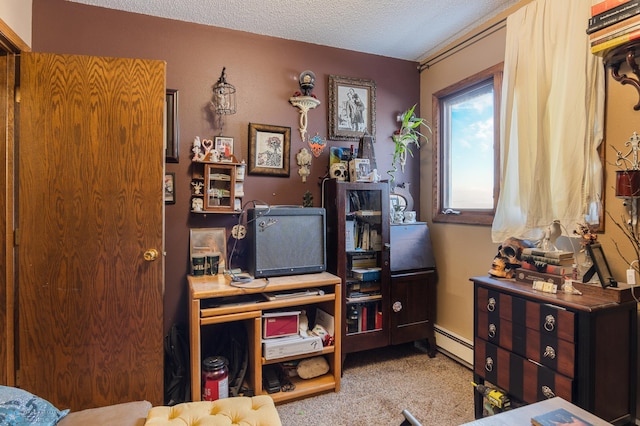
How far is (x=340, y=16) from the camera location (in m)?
2.50

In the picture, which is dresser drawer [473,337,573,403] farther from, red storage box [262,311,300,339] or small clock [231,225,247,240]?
small clock [231,225,247,240]

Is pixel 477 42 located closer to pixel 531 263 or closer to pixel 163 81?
pixel 531 263

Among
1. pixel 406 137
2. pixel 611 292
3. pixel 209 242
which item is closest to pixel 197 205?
pixel 209 242

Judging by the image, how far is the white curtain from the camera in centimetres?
184

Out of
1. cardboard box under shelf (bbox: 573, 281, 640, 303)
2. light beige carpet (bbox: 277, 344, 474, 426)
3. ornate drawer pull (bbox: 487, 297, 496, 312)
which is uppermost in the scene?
cardboard box under shelf (bbox: 573, 281, 640, 303)

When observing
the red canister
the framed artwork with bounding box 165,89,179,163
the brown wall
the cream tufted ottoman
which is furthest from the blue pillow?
the framed artwork with bounding box 165,89,179,163

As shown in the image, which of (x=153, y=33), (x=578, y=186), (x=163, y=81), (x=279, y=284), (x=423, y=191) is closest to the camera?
(x=578, y=186)

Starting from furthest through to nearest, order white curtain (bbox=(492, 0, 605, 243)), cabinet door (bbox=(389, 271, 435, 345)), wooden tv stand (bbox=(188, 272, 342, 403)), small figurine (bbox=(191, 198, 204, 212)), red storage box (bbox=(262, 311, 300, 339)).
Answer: cabinet door (bbox=(389, 271, 435, 345)) → small figurine (bbox=(191, 198, 204, 212)) → red storage box (bbox=(262, 311, 300, 339)) → wooden tv stand (bbox=(188, 272, 342, 403)) → white curtain (bbox=(492, 0, 605, 243))

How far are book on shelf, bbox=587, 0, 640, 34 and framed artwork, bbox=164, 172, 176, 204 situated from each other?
2.59 m

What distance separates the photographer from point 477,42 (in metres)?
2.68

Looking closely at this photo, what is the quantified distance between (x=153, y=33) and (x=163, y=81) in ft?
2.22

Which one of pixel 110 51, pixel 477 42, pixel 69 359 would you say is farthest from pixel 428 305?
pixel 110 51

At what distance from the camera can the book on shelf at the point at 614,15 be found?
57.9 inches

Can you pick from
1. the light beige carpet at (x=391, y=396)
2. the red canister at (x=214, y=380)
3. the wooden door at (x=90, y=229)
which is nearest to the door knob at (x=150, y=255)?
the wooden door at (x=90, y=229)
